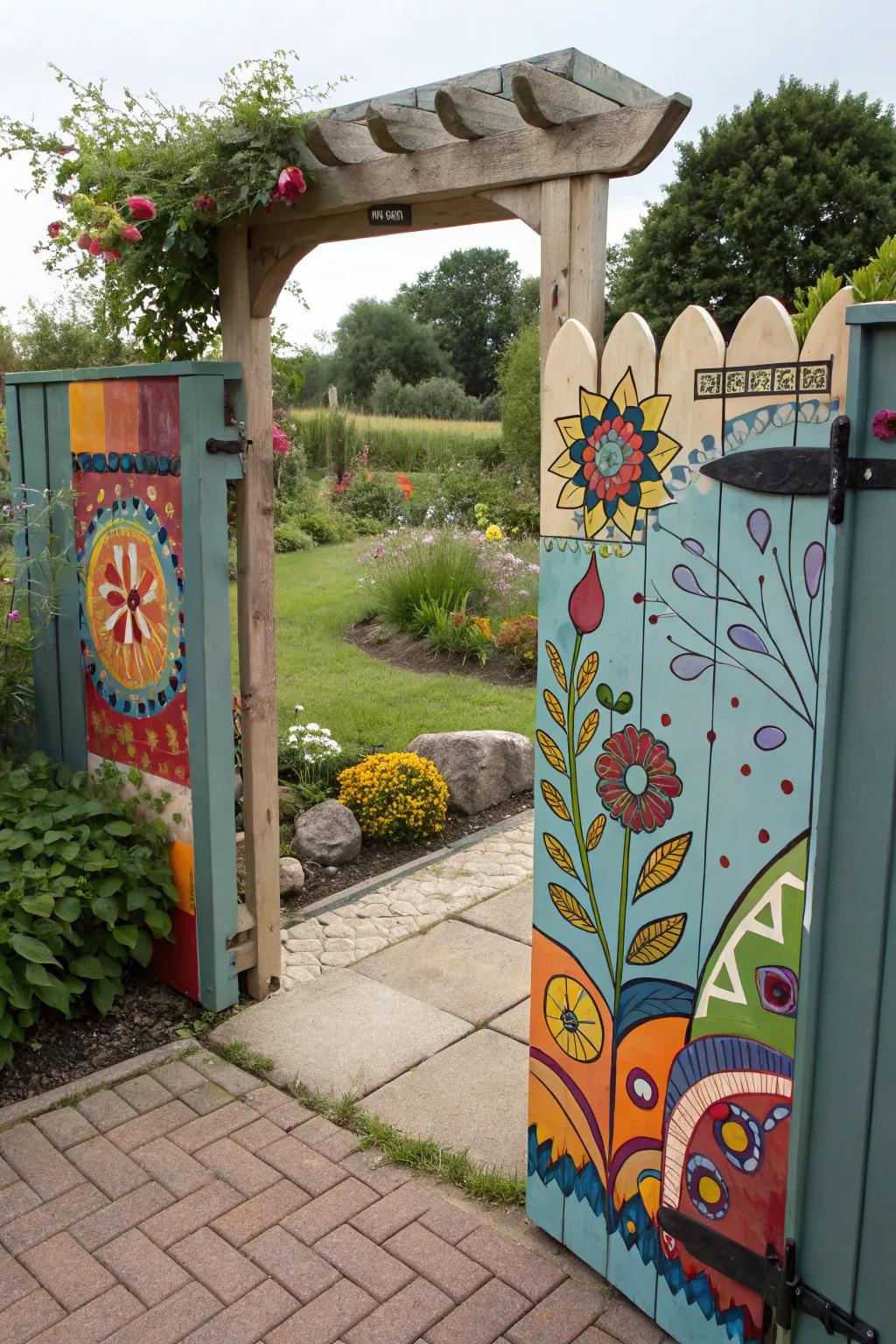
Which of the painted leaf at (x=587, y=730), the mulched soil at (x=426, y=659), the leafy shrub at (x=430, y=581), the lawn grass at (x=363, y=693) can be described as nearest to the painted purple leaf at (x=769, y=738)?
the painted leaf at (x=587, y=730)

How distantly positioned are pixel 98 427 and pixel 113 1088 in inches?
89.7

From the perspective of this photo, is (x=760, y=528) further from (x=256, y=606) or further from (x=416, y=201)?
(x=256, y=606)

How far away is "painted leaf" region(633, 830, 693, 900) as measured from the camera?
89.6 inches

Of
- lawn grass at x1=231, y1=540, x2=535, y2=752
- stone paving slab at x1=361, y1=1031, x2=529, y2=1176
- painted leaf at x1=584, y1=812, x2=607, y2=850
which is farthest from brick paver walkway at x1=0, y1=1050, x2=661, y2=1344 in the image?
lawn grass at x1=231, y1=540, x2=535, y2=752

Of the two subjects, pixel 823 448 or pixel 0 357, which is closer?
pixel 823 448

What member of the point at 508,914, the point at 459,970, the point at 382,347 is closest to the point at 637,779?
the point at 459,970

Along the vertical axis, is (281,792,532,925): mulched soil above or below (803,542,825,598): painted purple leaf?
below

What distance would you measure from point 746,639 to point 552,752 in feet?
2.07

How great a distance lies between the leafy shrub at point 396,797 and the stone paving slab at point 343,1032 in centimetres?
137

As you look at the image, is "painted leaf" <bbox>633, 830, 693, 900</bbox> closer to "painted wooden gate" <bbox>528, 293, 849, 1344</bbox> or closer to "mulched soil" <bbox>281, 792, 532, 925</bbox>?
"painted wooden gate" <bbox>528, 293, 849, 1344</bbox>

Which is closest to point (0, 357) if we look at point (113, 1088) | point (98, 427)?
point (98, 427)

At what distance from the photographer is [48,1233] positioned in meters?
2.74

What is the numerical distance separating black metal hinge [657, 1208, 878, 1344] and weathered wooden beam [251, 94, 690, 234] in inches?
93.8

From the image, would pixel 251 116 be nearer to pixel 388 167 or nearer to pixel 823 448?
pixel 388 167
